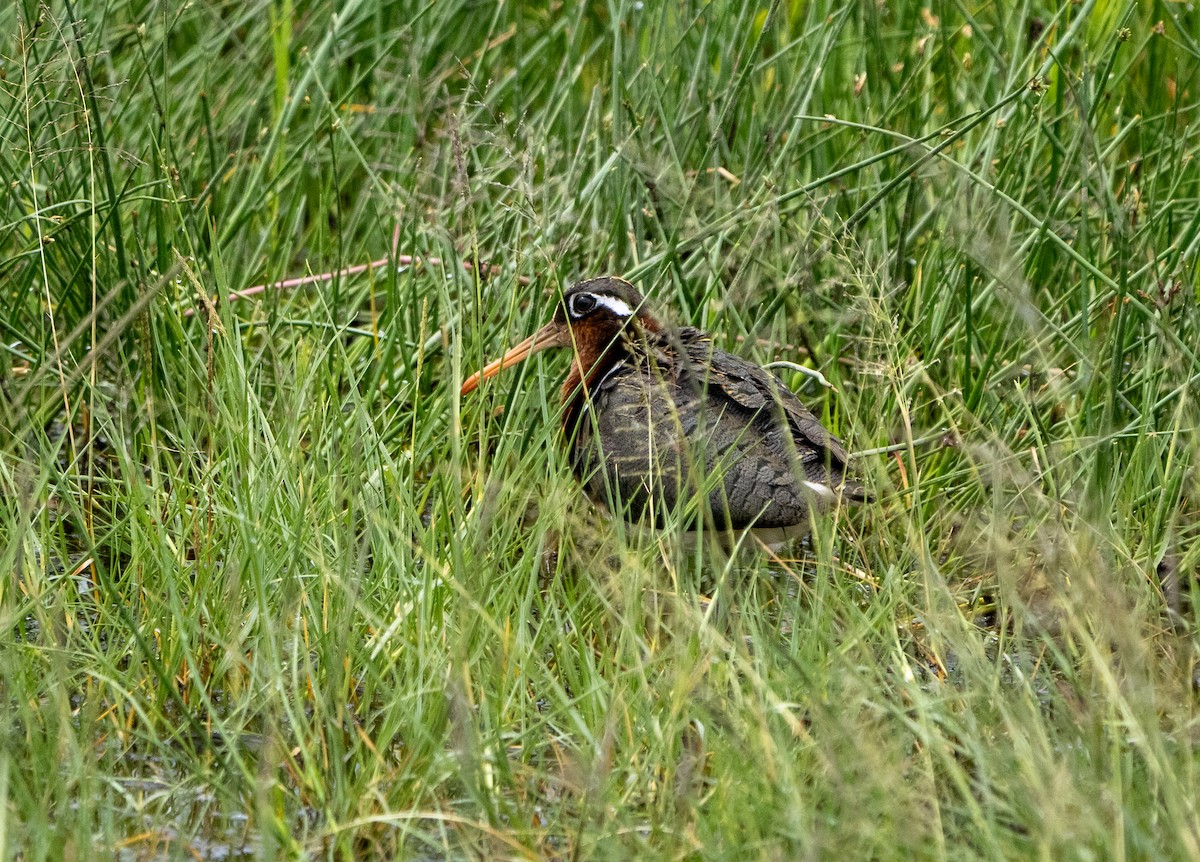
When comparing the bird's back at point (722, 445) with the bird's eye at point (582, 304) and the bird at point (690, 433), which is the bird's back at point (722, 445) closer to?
the bird at point (690, 433)

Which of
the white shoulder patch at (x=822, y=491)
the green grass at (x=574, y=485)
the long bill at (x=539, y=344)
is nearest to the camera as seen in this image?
the green grass at (x=574, y=485)

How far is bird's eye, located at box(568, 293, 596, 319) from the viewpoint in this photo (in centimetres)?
404

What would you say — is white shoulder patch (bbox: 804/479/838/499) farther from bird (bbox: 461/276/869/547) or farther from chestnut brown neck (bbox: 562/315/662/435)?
chestnut brown neck (bbox: 562/315/662/435)

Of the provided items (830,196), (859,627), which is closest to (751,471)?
(859,627)

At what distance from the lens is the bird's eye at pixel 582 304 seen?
13.2ft

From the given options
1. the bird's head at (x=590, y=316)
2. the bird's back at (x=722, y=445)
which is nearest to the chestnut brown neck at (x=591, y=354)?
the bird's head at (x=590, y=316)

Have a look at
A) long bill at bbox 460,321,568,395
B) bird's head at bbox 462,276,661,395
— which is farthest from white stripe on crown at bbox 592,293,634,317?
long bill at bbox 460,321,568,395

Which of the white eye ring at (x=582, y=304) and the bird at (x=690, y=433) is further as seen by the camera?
the white eye ring at (x=582, y=304)

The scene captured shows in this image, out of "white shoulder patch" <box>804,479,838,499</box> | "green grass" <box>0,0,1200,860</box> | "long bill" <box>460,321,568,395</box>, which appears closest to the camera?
"green grass" <box>0,0,1200,860</box>

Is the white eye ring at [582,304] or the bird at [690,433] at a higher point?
the white eye ring at [582,304]

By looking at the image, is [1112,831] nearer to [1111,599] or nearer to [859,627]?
[1111,599]

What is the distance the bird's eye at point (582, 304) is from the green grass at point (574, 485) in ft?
0.35

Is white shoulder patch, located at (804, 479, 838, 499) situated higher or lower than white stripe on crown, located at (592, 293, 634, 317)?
lower

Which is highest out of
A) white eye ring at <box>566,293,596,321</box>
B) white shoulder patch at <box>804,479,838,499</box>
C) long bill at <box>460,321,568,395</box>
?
white eye ring at <box>566,293,596,321</box>
